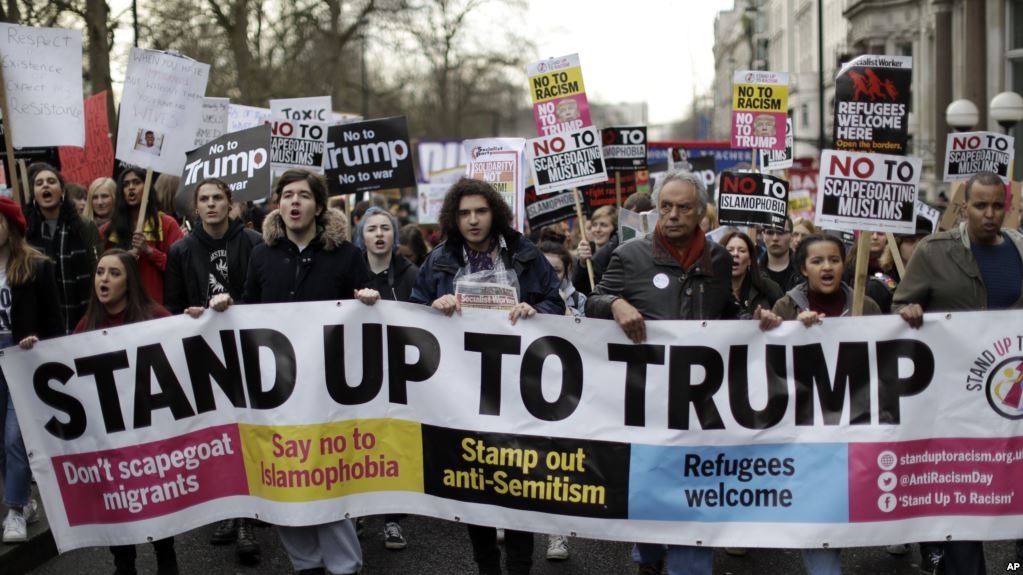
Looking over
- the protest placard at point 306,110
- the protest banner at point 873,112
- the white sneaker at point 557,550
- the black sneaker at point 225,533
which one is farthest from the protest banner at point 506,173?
the protest banner at point 873,112

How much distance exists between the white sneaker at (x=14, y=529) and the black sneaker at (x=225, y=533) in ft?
3.18

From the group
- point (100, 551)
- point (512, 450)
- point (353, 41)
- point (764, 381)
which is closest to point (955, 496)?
point (764, 381)

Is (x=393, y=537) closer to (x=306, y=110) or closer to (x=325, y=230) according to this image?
(x=325, y=230)

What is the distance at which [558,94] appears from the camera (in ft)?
32.6

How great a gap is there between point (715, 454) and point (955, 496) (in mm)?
989

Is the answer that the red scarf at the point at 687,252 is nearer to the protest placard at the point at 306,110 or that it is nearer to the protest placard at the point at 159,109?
the protest placard at the point at 159,109

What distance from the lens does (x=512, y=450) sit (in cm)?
508

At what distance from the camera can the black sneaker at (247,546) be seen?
621 cm

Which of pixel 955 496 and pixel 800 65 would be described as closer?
pixel 955 496

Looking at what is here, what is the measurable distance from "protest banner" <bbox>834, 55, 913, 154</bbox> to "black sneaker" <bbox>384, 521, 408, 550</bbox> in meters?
3.07

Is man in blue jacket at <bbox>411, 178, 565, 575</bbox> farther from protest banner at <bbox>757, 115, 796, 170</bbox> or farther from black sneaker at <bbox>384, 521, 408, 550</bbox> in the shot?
protest banner at <bbox>757, 115, 796, 170</bbox>

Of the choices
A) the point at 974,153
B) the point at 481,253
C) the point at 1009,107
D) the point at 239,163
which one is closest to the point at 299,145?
the point at 239,163

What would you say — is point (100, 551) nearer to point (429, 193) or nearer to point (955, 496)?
point (955, 496)

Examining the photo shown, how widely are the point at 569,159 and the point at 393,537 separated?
4185 millimetres
